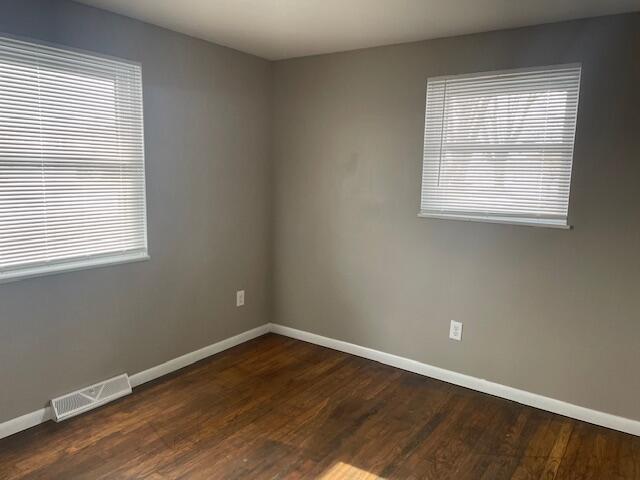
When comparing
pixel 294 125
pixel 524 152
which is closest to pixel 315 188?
pixel 294 125

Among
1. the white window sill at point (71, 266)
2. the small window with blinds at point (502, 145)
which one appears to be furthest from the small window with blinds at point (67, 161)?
the small window with blinds at point (502, 145)

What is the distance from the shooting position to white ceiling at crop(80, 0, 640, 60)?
2.33m

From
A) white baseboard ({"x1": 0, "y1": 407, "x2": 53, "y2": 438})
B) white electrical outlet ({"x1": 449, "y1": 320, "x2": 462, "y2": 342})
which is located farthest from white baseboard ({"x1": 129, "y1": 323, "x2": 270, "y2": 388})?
white electrical outlet ({"x1": 449, "y1": 320, "x2": 462, "y2": 342})

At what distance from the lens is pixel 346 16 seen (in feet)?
8.40

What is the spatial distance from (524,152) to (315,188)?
1.54m

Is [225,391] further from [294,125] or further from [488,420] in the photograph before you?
[294,125]

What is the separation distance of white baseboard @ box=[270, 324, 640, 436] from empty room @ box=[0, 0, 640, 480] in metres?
0.02

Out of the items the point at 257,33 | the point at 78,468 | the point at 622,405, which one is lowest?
the point at 78,468

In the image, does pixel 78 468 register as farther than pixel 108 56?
No

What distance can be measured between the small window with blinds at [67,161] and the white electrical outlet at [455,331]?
6.78 feet

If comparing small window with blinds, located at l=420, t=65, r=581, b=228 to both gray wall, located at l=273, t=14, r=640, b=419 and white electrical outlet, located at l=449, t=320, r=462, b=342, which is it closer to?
gray wall, located at l=273, t=14, r=640, b=419

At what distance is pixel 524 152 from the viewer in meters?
2.71

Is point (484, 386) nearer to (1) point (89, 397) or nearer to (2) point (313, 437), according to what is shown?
(2) point (313, 437)

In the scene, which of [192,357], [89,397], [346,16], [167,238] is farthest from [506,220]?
[89,397]
